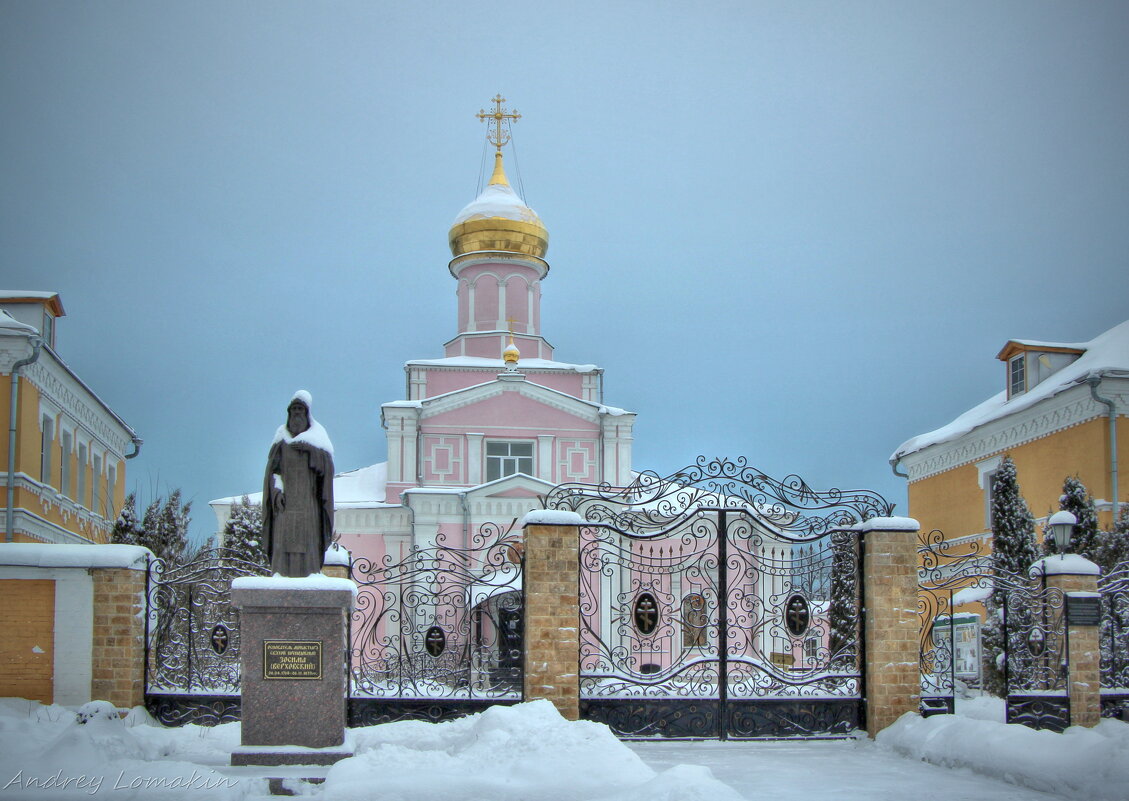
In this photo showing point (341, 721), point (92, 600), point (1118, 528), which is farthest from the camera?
point (1118, 528)

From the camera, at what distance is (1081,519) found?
1777cm

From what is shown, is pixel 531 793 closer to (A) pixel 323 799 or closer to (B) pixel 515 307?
(A) pixel 323 799

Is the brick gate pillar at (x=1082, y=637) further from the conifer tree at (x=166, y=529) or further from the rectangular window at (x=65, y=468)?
the rectangular window at (x=65, y=468)

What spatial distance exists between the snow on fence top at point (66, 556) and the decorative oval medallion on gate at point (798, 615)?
264 inches

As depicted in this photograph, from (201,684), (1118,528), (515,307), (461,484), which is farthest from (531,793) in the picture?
(515,307)

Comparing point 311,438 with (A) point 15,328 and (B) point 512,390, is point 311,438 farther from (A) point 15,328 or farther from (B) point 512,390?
(B) point 512,390

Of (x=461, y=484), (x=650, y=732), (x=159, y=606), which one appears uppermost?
(x=461, y=484)

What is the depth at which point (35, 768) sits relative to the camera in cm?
828

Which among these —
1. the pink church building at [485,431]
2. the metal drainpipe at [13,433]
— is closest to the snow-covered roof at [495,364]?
the pink church building at [485,431]

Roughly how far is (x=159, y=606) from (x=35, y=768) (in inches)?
157

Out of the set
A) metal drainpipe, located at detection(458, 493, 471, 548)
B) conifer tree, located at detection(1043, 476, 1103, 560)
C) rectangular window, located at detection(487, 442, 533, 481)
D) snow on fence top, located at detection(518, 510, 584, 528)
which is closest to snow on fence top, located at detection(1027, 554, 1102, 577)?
conifer tree, located at detection(1043, 476, 1103, 560)

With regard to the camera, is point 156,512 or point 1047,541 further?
point 156,512

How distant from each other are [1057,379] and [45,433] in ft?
60.8

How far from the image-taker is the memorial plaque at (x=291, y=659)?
31.3 feet
